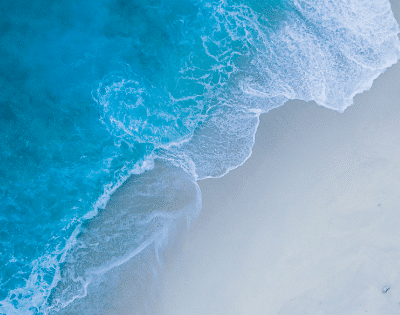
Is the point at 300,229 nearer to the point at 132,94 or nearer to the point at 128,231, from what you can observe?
the point at 128,231

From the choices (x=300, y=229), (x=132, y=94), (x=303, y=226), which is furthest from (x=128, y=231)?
(x=303, y=226)

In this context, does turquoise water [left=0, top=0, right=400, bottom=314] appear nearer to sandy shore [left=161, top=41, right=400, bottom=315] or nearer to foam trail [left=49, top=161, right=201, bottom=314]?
foam trail [left=49, top=161, right=201, bottom=314]

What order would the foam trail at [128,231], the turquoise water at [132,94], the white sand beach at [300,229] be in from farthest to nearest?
the turquoise water at [132,94] < the foam trail at [128,231] < the white sand beach at [300,229]

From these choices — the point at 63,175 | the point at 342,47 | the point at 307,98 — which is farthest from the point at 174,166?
the point at 342,47

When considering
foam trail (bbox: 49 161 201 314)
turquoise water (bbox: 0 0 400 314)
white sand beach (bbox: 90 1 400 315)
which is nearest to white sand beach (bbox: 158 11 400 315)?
white sand beach (bbox: 90 1 400 315)

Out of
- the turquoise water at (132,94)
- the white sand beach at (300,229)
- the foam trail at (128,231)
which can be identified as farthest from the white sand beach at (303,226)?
the turquoise water at (132,94)

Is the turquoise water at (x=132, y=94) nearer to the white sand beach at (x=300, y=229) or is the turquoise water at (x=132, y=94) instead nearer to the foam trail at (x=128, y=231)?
the foam trail at (x=128, y=231)

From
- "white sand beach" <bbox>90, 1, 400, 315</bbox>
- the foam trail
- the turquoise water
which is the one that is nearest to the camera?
"white sand beach" <bbox>90, 1, 400, 315</bbox>
